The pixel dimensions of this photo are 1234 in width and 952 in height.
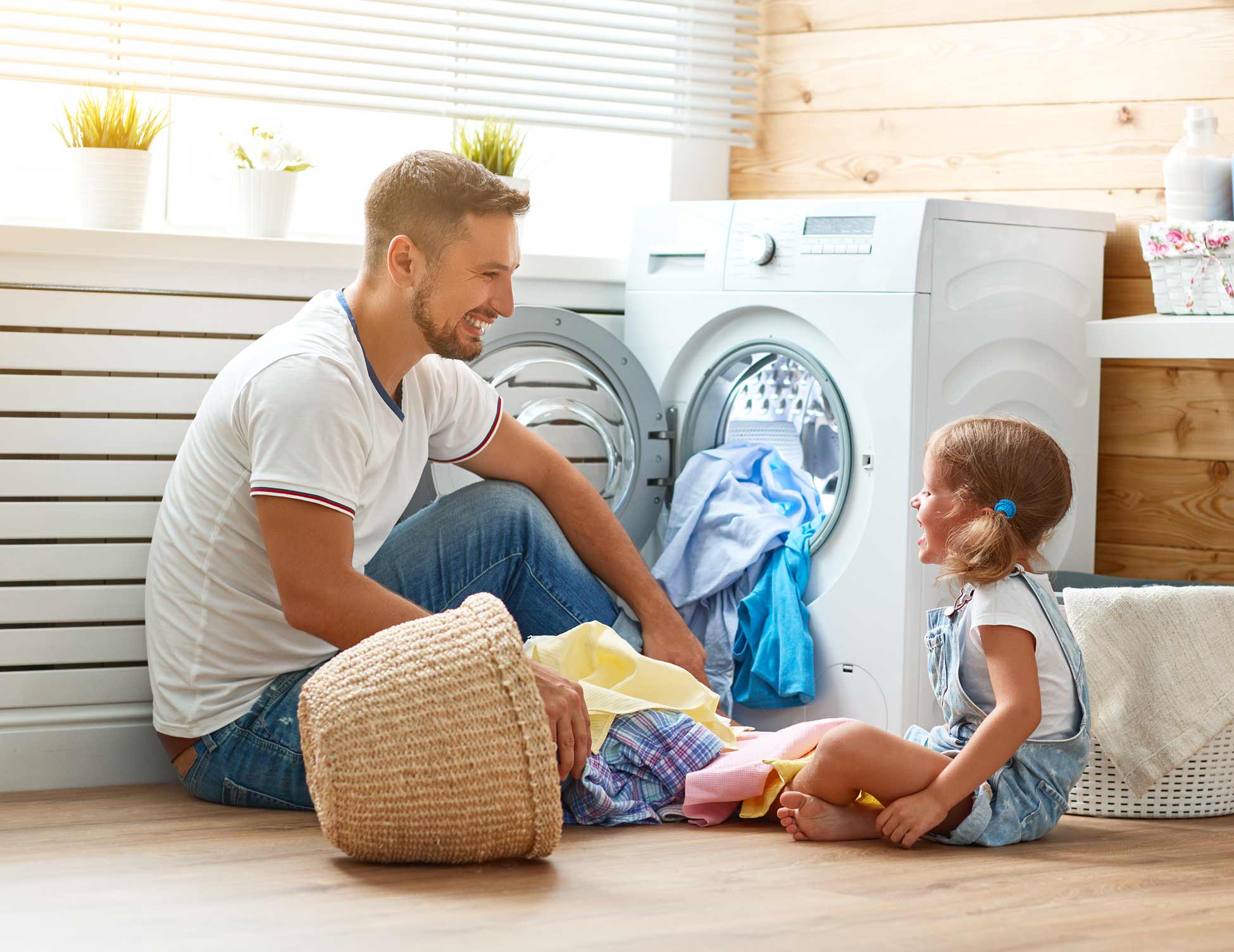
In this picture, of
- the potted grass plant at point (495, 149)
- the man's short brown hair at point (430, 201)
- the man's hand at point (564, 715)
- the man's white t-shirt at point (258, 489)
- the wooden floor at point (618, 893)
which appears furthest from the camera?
the potted grass plant at point (495, 149)

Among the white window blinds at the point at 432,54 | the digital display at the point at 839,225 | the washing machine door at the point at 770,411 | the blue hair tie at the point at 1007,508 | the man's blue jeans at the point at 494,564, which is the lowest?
the man's blue jeans at the point at 494,564

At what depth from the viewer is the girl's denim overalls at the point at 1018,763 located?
1.89 metres

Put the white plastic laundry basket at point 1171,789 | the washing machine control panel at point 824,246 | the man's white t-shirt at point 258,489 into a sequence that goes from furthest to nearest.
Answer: the washing machine control panel at point 824,246 → the white plastic laundry basket at point 1171,789 → the man's white t-shirt at point 258,489

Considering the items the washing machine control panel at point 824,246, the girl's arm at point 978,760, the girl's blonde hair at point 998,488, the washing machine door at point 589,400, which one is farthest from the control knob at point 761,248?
the girl's arm at point 978,760

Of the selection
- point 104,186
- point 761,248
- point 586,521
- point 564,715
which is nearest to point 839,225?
point 761,248

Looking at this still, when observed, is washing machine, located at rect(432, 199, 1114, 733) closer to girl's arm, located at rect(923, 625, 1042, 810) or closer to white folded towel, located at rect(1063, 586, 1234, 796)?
white folded towel, located at rect(1063, 586, 1234, 796)

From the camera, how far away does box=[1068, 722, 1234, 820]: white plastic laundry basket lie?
7.07ft

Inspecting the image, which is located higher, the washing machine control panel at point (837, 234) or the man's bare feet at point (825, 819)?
the washing machine control panel at point (837, 234)

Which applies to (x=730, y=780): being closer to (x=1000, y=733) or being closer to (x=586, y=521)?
(x=1000, y=733)

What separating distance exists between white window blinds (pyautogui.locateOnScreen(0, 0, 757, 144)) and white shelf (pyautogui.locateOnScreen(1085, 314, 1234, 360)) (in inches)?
38.4

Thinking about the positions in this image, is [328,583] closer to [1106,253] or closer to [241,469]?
[241,469]

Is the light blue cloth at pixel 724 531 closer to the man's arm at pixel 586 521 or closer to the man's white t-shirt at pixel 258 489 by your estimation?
the man's arm at pixel 586 521

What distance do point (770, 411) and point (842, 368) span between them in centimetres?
28

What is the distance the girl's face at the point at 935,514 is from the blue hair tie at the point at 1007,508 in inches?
1.5
